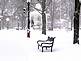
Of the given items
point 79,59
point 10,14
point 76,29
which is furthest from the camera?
point 10,14

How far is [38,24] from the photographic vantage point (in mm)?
48438

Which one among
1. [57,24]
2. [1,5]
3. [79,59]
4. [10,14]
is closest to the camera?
[79,59]

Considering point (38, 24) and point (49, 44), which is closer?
point (49, 44)

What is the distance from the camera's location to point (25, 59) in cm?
1025

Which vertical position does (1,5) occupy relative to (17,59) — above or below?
above

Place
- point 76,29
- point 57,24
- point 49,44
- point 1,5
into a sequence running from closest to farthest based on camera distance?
point 49,44 → point 76,29 → point 1,5 → point 57,24

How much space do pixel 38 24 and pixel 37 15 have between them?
218 cm

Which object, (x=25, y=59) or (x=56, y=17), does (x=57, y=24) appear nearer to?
(x=56, y=17)

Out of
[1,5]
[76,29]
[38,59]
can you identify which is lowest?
[38,59]

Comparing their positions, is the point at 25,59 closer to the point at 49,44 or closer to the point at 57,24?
the point at 49,44

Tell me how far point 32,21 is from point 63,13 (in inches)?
1143

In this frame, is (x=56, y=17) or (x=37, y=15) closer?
(x=37, y=15)

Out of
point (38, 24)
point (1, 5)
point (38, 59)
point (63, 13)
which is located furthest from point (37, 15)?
point (38, 59)

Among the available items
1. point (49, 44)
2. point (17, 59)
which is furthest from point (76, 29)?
point (17, 59)
